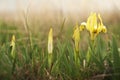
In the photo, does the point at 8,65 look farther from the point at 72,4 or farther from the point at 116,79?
the point at 72,4

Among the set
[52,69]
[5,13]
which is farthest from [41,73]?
[5,13]

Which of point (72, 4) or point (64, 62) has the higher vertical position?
point (72, 4)

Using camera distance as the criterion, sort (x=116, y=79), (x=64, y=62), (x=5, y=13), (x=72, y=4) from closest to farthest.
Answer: (x=116, y=79) < (x=64, y=62) < (x=72, y=4) < (x=5, y=13)

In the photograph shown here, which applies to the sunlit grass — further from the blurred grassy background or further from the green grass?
the blurred grassy background

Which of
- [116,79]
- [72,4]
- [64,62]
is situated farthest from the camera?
[72,4]

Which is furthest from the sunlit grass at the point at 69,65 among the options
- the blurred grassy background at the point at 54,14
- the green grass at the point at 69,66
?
the blurred grassy background at the point at 54,14

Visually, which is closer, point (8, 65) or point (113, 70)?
point (113, 70)

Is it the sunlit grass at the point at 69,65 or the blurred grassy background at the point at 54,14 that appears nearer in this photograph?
the sunlit grass at the point at 69,65

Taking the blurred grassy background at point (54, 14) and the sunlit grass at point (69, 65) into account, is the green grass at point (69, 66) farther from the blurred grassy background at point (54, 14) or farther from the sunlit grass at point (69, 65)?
the blurred grassy background at point (54, 14)

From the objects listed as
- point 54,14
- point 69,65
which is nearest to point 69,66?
point 69,65

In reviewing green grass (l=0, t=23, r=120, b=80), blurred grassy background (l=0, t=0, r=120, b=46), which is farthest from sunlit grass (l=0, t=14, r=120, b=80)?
blurred grassy background (l=0, t=0, r=120, b=46)
